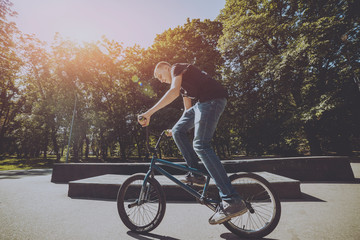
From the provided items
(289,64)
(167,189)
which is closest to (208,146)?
(167,189)

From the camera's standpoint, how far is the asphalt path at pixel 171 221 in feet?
7.34

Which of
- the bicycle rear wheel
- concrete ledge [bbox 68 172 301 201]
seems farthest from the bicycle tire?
concrete ledge [bbox 68 172 301 201]

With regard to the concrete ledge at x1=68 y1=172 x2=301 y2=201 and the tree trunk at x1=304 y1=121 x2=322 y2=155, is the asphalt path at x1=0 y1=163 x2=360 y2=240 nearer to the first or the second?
the concrete ledge at x1=68 y1=172 x2=301 y2=201

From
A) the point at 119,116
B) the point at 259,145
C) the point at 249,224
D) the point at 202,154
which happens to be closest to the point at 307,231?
the point at 249,224

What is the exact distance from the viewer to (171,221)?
9.07 ft

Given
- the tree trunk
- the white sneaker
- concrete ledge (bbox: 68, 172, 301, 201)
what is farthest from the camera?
the tree trunk

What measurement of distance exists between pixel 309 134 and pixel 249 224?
16210 mm

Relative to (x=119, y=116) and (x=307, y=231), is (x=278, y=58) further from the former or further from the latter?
(x=119, y=116)

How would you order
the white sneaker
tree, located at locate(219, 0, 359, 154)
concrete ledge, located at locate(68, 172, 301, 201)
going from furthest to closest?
Result: tree, located at locate(219, 0, 359, 154)
concrete ledge, located at locate(68, 172, 301, 201)
the white sneaker

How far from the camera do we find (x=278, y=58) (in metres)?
12.6

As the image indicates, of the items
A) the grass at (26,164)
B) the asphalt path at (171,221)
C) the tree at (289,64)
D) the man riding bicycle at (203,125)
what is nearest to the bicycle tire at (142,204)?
the asphalt path at (171,221)

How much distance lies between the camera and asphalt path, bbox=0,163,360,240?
7.34ft

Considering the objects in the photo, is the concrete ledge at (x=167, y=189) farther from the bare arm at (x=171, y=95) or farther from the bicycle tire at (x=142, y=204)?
the bare arm at (x=171, y=95)

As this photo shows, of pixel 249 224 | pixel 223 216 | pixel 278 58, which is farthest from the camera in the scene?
pixel 278 58
